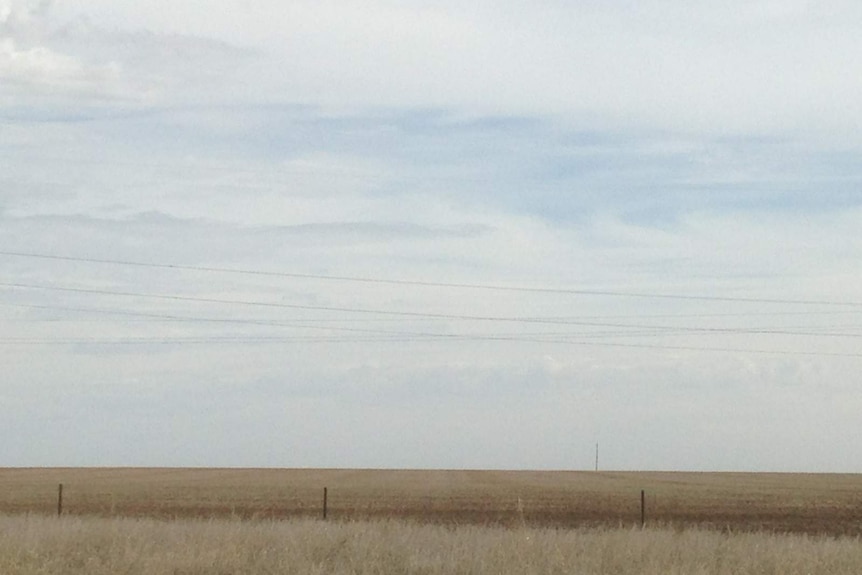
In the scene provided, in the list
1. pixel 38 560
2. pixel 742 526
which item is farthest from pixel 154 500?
pixel 38 560

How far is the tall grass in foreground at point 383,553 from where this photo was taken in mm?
16281

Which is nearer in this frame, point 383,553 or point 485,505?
point 383,553

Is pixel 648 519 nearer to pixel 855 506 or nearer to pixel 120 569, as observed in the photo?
pixel 855 506

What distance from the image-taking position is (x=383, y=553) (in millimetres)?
17562

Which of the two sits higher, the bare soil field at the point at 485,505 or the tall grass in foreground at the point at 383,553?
the tall grass in foreground at the point at 383,553

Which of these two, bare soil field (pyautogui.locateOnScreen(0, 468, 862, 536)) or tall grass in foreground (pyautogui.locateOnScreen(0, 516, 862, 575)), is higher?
tall grass in foreground (pyautogui.locateOnScreen(0, 516, 862, 575))

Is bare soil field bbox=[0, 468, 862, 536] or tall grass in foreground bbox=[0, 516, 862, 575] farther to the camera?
bare soil field bbox=[0, 468, 862, 536]

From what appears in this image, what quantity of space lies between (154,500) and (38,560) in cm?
3616

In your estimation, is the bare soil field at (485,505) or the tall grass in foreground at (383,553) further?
the bare soil field at (485,505)

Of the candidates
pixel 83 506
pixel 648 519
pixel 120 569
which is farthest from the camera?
pixel 83 506

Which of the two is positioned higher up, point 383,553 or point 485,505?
point 383,553

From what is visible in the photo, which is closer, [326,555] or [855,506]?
[326,555]

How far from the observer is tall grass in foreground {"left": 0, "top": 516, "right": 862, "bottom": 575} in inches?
641

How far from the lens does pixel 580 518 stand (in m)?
41.7
